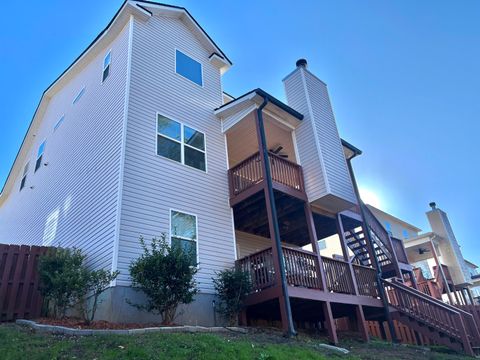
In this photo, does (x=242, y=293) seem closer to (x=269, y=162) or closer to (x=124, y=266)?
(x=124, y=266)

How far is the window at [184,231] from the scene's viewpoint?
1038 cm

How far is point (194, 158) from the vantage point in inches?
485

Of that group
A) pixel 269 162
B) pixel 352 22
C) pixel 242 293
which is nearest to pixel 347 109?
pixel 352 22

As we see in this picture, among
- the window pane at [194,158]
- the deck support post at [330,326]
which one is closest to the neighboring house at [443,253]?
the deck support post at [330,326]

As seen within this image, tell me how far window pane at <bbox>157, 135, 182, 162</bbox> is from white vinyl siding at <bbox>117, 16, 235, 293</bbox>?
0.24m

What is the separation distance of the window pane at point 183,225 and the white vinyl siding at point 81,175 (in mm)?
1746

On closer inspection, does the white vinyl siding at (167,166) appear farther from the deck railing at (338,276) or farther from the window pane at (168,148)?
the deck railing at (338,276)

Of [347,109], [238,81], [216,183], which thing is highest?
[238,81]

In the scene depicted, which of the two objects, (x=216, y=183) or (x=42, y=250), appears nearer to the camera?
(x=42, y=250)

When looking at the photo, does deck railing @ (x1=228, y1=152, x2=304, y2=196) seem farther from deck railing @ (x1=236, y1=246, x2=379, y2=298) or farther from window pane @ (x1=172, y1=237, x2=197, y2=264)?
window pane @ (x1=172, y1=237, x2=197, y2=264)

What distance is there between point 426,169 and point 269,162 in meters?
16.8

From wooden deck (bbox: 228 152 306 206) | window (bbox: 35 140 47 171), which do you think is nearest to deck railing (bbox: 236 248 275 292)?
wooden deck (bbox: 228 152 306 206)

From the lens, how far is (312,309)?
12.0 meters

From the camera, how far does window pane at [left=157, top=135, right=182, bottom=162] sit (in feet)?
37.9
